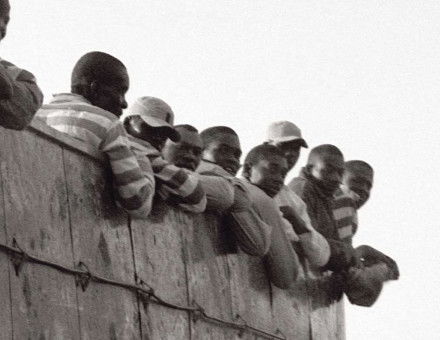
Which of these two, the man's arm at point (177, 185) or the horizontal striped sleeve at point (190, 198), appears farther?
the horizontal striped sleeve at point (190, 198)

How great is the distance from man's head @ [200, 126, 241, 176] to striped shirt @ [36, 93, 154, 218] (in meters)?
2.68

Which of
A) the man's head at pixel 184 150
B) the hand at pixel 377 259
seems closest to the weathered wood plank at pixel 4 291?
the man's head at pixel 184 150

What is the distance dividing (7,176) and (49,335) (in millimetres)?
978

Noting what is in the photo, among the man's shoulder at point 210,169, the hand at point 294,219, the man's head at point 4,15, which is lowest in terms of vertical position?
the hand at point 294,219

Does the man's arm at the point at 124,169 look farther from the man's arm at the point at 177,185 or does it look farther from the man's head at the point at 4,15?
the man's head at the point at 4,15

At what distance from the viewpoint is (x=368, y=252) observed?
15695mm

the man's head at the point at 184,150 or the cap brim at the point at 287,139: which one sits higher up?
the man's head at the point at 184,150

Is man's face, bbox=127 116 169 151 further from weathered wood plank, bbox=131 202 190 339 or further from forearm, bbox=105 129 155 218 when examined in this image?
forearm, bbox=105 129 155 218

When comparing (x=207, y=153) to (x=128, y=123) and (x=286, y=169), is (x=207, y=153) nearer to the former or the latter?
(x=286, y=169)

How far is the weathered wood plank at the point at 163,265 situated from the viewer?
11328 mm

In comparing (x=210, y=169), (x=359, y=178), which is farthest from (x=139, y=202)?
(x=359, y=178)

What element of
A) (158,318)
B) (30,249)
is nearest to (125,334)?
(158,318)

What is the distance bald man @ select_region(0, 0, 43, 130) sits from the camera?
9003 millimetres

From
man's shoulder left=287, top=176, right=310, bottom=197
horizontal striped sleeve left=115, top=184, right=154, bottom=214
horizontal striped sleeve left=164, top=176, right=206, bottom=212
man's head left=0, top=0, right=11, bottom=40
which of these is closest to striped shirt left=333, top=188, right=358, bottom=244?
man's shoulder left=287, top=176, right=310, bottom=197
